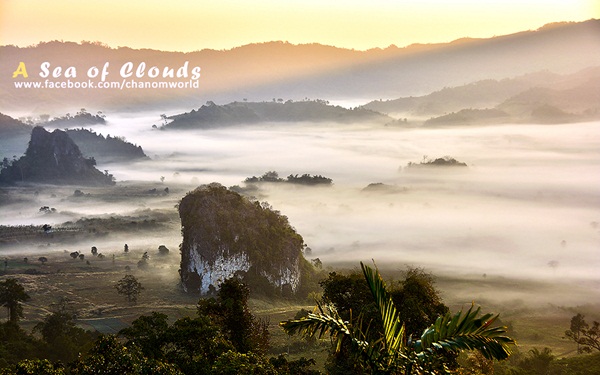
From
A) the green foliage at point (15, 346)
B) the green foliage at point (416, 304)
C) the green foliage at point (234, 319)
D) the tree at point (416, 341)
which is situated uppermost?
the tree at point (416, 341)

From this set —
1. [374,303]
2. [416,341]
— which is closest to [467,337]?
[416,341]

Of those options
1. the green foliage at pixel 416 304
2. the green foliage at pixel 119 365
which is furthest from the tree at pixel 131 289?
the green foliage at pixel 119 365

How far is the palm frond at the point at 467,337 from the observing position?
18.5 m

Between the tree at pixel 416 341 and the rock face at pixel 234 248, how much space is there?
10726 cm

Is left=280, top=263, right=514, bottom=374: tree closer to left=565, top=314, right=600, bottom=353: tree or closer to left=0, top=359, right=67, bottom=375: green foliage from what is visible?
left=0, top=359, right=67, bottom=375: green foliage

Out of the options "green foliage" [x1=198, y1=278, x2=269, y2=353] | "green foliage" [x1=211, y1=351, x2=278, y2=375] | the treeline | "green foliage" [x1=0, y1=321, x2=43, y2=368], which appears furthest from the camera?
"green foliage" [x1=0, y1=321, x2=43, y2=368]

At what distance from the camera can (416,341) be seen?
19.3 m

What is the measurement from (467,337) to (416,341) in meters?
1.43

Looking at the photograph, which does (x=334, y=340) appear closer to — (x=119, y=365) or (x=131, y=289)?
(x=119, y=365)

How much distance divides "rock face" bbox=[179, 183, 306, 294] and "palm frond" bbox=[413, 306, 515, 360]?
356 feet

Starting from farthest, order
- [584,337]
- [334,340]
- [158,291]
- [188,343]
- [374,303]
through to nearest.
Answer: [158,291], [584,337], [374,303], [188,343], [334,340]

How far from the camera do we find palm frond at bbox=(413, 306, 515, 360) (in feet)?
60.5

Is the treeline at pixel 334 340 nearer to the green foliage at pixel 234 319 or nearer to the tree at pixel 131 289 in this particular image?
the green foliage at pixel 234 319

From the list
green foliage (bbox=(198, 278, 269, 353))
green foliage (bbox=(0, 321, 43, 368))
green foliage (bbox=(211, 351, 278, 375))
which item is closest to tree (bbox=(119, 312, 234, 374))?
green foliage (bbox=(211, 351, 278, 375))
